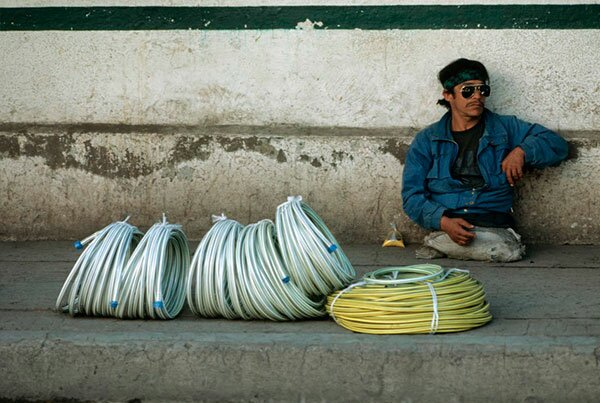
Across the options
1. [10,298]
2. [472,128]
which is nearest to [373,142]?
[472,128]

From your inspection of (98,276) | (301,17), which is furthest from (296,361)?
(301,17)

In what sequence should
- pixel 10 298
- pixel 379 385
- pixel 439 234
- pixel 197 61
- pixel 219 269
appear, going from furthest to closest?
pixel 197 61, pixel 439 234, pixel 10 298, pixel 219 269, pixel 379 385

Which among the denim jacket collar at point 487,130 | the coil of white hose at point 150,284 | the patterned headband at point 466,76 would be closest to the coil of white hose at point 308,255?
the coil of white hose at point 150,284

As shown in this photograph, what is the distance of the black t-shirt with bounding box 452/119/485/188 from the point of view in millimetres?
7020

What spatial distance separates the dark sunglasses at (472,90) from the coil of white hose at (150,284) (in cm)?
231

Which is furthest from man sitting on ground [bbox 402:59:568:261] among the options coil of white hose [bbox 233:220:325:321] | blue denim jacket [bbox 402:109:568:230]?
coil of white hose [bbox 233:220:325:321]

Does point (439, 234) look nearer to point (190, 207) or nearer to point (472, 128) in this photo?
point (472, 128)

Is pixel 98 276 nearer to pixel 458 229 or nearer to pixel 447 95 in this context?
pixel 458 229

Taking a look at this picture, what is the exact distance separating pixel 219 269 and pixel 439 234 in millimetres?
2100

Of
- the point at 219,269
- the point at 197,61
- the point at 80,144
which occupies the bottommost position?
the point at 219,269

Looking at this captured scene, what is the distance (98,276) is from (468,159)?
109 inches

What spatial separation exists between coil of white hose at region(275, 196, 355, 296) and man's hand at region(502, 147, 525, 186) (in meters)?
1.89

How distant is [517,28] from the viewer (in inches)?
284

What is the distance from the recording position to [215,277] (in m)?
5.43
